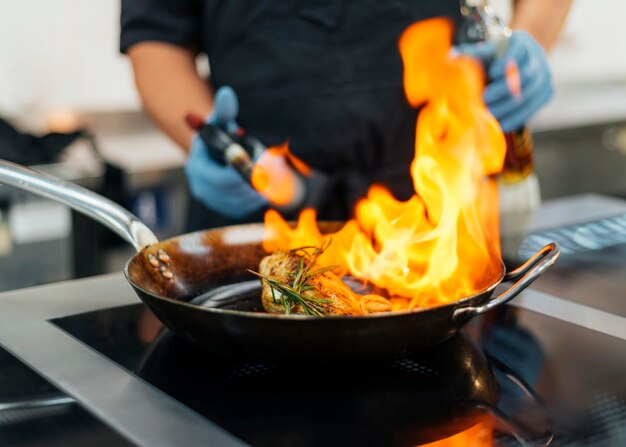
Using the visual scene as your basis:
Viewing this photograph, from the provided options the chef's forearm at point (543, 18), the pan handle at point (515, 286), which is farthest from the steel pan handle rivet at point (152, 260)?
the chef's forearm at point (543, 18)

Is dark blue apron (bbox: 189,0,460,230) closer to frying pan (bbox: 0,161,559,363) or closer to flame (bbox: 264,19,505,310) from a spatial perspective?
flame (bbox: 264,19,505,310)

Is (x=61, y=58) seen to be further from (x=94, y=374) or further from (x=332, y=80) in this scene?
(x=94, y=374)

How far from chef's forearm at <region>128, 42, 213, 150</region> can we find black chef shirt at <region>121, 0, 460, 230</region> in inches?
5.8

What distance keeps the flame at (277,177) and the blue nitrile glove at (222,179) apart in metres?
0.06

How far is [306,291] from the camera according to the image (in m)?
0.87

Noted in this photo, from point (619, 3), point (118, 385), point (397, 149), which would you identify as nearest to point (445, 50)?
point (397, 149)

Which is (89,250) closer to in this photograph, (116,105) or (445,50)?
(116,105)

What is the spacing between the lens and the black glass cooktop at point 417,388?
70 centimetres

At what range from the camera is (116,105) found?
280 centimetres

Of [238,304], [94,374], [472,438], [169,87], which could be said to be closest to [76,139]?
[169,87]

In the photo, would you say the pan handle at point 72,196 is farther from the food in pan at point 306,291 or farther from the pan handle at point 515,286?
the pan handle at point 515,286

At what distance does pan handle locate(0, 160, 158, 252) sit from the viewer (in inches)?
39.1

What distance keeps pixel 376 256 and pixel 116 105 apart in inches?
78.1

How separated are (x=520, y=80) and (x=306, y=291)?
904mm
